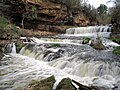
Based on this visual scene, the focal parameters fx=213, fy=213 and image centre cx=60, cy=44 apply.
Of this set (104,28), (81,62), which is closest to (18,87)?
(81,62)

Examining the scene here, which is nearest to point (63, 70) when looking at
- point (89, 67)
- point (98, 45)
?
point (89, 67)

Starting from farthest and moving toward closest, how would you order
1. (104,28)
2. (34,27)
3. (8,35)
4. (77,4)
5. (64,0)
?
(77,4)
(64,0)
(34,27)
(104,28)
(8,35)

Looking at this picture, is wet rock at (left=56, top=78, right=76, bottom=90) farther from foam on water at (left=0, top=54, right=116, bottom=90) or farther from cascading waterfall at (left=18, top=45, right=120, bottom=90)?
cascading waterfall at (left=18, top=45, right=120, bottom=90)

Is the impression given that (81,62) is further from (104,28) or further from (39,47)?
(104,28)

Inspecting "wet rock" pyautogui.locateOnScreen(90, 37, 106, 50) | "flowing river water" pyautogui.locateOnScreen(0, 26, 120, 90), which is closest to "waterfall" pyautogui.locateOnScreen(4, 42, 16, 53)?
"flowing river water" pyautogui.locateOnScreen(0, 26, 120, 90)

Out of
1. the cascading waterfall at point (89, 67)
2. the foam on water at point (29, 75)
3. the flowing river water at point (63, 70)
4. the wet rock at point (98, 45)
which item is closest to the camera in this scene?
the foam on water at point (29, 75)

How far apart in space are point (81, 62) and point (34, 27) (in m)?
19.2

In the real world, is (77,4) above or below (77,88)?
above

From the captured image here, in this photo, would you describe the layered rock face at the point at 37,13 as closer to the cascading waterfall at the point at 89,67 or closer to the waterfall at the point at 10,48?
the waterfall at the point at 10,48

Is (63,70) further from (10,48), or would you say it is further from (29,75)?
Result: (10,48)

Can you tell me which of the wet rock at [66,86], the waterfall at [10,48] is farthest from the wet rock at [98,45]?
the wet rock at [66,86]

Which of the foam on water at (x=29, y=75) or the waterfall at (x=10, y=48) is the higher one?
the waterfall at (x=10, y=48)

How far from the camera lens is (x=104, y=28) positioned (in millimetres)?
27406

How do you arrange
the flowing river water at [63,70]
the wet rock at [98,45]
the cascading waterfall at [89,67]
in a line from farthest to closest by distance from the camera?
the wet rock at [98,45] < the cascading waterfall at [89,67] < the flowing river water at [63,70]
